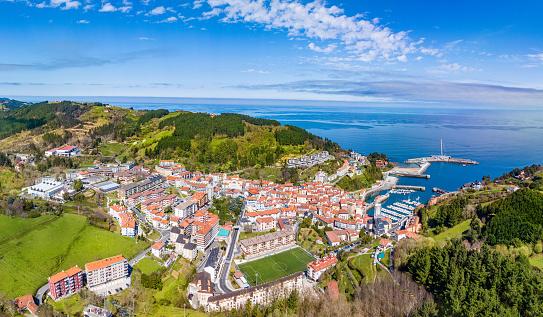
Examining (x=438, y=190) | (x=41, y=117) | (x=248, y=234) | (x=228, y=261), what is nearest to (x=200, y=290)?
(x=228, y=261)

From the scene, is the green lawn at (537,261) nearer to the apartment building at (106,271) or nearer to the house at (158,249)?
the house at (158,249)

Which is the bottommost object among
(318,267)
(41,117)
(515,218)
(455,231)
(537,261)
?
(318,267)

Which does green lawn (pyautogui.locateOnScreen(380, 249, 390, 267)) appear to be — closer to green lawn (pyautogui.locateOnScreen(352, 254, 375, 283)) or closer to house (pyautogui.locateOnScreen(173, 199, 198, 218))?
green lawn (pyautogui.locateOnScreen(352, 254, 375, 283))

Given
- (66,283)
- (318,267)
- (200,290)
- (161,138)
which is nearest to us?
(200,290)

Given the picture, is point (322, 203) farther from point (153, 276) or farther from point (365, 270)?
point (153, 276)

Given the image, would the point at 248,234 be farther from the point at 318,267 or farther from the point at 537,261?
the point at 537,261

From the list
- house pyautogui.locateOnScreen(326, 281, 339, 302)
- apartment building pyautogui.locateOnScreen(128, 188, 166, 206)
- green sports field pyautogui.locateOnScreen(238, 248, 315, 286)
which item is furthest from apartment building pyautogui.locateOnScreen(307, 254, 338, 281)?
apartment building pyautogui.locateOnScreen(128, 188, 166, 206)
